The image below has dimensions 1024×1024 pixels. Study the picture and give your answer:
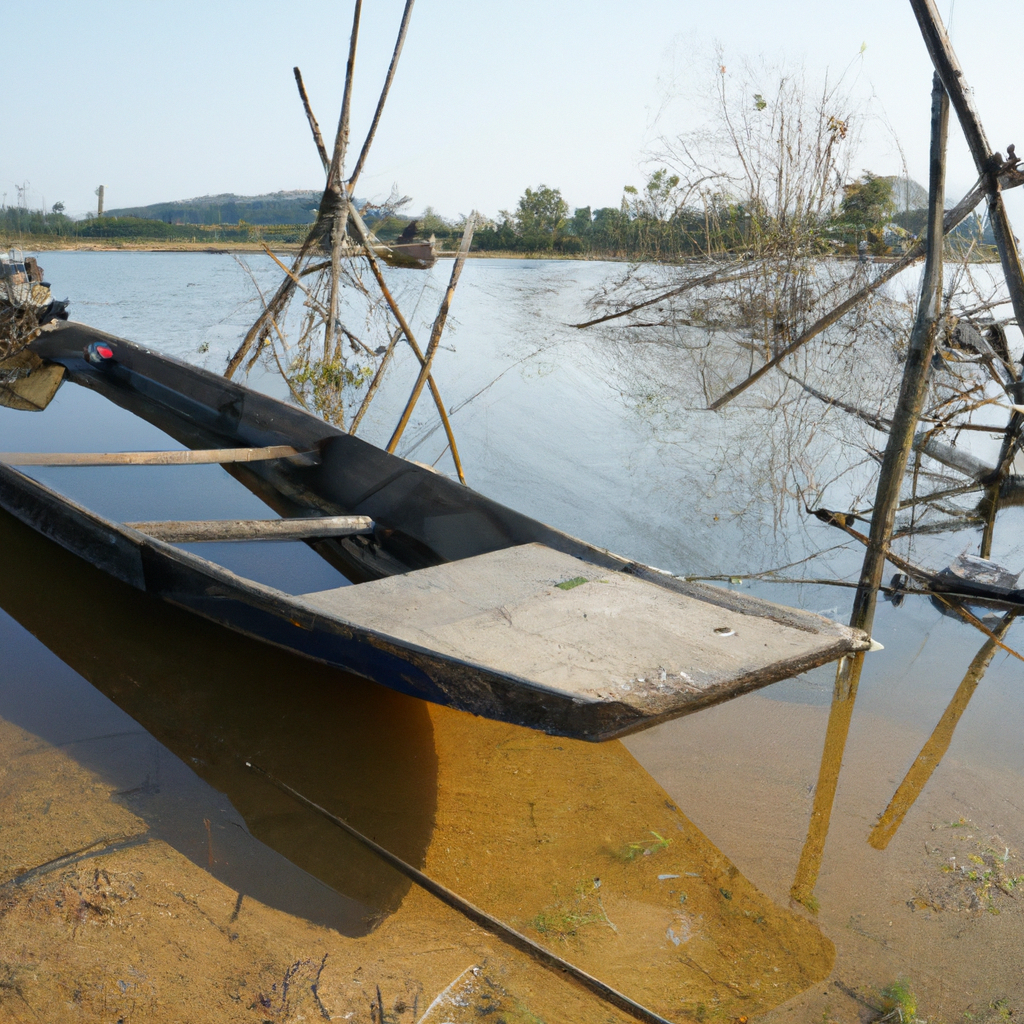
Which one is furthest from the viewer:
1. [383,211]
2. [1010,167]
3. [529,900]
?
[383,211]

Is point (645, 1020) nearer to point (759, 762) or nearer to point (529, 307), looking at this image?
point (759, 762)

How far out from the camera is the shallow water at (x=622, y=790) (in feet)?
7.11

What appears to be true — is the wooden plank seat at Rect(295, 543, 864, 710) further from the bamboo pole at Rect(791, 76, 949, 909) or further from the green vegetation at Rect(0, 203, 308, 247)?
the green vegetation at Rect(0, 203, 308, 247)

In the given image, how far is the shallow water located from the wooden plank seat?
56 cm

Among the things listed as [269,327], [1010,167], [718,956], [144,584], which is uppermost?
[1010,167]

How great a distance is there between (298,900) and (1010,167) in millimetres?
4091

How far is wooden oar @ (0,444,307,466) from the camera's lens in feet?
14.6

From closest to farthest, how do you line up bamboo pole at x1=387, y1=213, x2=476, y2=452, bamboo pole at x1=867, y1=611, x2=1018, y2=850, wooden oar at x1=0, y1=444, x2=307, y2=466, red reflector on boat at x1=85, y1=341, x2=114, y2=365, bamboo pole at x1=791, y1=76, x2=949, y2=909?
bamboo pole at x1=867, y1=611, x2=1018, y2=850
bamboo pole at x1=791, y1=76, x2=949, y2=909
wooden oar at x1=0, y1=444, x2=307, y2=466
bamboo pole at x1=387, y1=213, x2=476, y2=452
red reflector on boat at x1=85, y1=341, x2=114, y2=365

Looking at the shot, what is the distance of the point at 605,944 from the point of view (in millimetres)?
2135

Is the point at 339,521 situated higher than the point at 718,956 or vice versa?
the point at 339,521

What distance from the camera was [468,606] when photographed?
2.79 meters

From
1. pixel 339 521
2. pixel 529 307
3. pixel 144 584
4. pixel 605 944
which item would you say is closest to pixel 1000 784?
pixel 605 944

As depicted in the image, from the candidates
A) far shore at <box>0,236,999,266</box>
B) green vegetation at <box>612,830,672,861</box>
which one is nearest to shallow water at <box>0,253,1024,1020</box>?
green vegetation at <box>612,830,672,861</box>

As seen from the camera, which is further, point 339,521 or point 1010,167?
point 339,521
